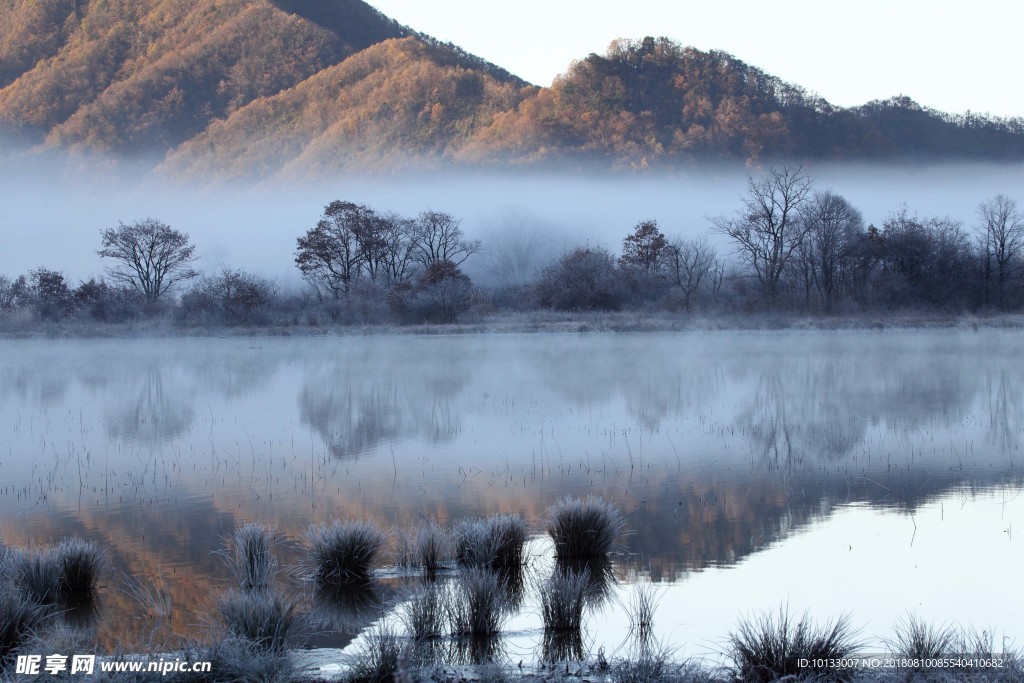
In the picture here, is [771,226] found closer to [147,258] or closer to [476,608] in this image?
[147,258]

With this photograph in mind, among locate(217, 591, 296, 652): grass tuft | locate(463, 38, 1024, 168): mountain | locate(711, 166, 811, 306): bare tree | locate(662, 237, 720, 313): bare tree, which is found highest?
locate(463, 38, 1024, 168): mountain

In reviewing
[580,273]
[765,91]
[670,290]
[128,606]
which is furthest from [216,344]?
[765,91]

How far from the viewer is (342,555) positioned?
20.4ft

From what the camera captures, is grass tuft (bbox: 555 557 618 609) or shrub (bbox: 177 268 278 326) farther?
shrub (bbox: 177 268 278 326)

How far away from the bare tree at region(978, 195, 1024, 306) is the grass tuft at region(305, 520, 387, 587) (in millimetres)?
47265

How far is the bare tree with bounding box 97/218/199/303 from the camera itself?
5172 cm

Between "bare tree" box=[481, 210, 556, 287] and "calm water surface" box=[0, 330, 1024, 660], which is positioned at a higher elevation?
"bare tree" box=[481, 210, 556, 287]

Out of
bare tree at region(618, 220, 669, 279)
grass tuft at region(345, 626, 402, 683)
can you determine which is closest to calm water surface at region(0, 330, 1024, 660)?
grass tuft at region(345, 626, 402, 683)

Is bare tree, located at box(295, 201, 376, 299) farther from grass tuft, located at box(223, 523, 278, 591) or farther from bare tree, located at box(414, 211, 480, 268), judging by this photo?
grass tuft, located at box(223, 523, 278, 591)

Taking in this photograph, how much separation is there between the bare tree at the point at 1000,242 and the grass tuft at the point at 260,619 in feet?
160

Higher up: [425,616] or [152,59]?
[152,59]

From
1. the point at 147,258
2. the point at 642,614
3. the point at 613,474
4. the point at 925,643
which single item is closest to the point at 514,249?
the point at 147,258

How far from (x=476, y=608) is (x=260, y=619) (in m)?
1.17

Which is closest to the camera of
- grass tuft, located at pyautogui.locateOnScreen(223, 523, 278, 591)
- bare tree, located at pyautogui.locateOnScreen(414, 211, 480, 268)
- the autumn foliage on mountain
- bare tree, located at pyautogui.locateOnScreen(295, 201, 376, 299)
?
grass tuft, located at pyautogui.locateOnScreen(223, 523, 278, 591)
